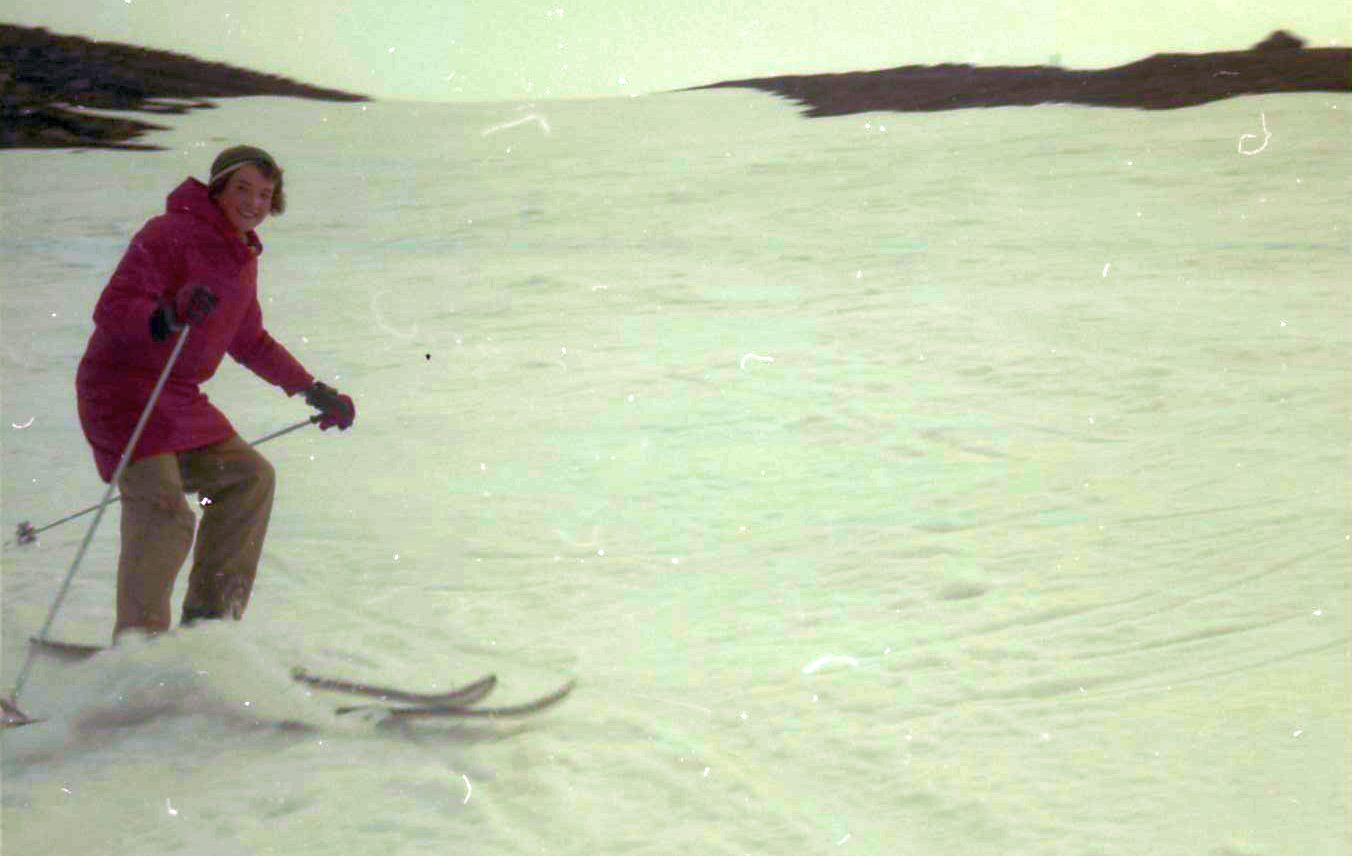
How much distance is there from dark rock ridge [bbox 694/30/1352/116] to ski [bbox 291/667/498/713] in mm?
14861

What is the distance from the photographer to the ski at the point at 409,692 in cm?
346

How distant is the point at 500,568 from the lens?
4.89 m

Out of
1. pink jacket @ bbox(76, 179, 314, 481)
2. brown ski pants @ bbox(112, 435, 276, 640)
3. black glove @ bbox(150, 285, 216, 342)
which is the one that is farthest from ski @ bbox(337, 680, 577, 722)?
black glove @ bbox(150, 285, 216, 342)

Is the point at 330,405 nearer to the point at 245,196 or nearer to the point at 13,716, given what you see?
the point at 245,196

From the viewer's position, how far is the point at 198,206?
3.53 m

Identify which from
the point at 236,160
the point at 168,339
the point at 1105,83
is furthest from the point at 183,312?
the point at 1105,83

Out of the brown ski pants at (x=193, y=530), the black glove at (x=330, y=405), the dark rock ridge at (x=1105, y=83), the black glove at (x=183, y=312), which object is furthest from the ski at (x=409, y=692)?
the dark rock ridge at (x=1105, y=83)

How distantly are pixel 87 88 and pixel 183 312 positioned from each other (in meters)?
17.1

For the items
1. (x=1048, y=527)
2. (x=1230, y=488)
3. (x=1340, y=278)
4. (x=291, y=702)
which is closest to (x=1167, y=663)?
(x=1048, y=527)

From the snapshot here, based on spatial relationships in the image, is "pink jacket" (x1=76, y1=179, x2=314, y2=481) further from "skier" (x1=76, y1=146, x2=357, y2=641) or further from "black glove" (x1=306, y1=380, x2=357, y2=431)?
"black glove" (x1=306, y1=380, x2=357, y2=431)

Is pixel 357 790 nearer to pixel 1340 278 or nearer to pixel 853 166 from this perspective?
pixel 1340 278

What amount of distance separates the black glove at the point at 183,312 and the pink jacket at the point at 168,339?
0.06 metres

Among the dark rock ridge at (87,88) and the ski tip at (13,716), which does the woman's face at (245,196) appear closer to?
the ski tip at (13,716)

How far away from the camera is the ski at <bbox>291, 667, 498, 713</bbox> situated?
3.46m
